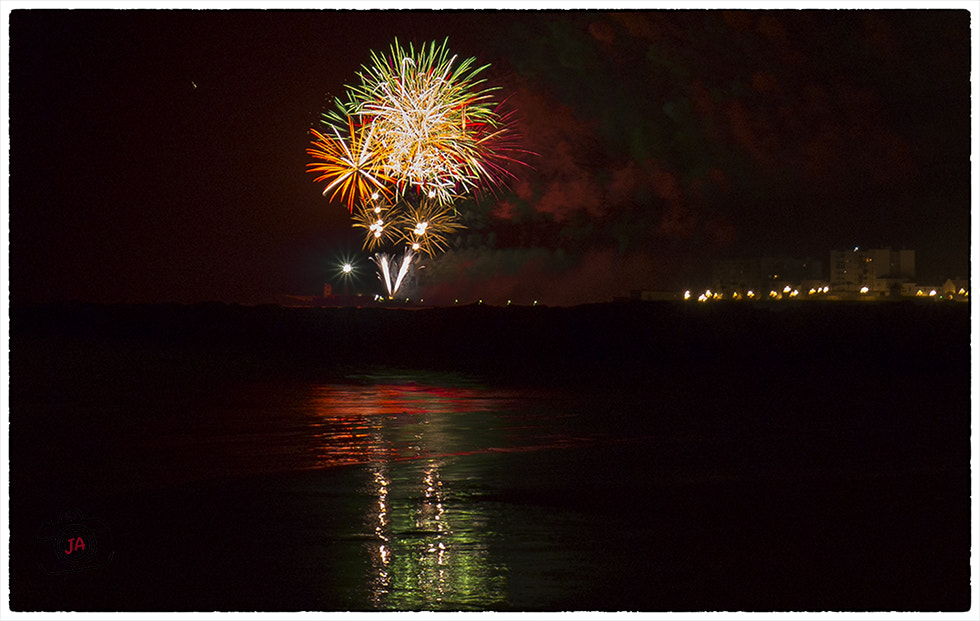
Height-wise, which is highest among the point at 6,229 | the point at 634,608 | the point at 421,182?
the point at 421,182

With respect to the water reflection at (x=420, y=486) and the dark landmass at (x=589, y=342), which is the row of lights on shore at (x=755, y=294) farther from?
the water reflection at (x=420, y=486)

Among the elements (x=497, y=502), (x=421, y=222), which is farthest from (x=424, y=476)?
(x=421, y=222)

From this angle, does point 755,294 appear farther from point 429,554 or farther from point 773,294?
point 429,554

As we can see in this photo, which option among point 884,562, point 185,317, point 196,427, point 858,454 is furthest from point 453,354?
point 884,562

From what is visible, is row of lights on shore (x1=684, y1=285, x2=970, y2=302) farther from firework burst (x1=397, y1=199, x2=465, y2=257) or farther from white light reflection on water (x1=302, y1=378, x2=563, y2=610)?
white light reflection on water (x1=302, y1=378, x2=563, y2=610)

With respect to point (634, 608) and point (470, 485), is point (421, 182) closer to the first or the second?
point (470, 485)

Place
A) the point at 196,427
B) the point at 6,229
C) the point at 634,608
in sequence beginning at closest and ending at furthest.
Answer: the point at 634,608, the point at 6,229, the point at 196,427

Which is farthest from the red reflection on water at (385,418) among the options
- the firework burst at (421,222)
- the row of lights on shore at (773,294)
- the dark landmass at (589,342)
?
the row of lights on shore at (773,294)
